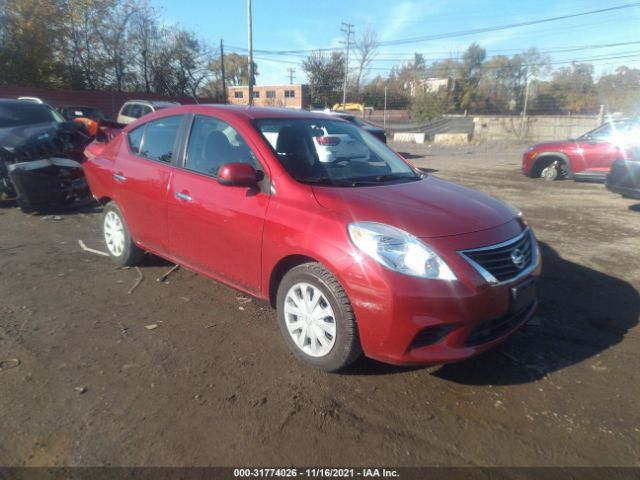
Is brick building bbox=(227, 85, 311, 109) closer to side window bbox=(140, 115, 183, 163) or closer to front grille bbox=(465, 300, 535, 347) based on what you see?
side window bbox=(140, 115, 183, 163)

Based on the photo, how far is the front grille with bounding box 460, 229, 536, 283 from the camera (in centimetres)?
266

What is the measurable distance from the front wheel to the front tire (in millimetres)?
2260

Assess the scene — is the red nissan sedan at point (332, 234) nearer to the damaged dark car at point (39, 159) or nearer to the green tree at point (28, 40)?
the damaged dark car at point (39, 159)

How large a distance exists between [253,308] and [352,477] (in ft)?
6.62

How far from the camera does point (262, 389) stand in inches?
110

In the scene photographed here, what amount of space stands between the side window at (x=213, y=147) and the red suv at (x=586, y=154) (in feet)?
29.6

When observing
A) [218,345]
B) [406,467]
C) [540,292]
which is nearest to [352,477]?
[406,467]

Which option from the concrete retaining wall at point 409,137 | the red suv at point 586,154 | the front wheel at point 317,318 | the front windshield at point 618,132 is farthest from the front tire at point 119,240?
the concrete retaining wall at point 409,137

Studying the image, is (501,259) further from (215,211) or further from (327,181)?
(215,211)

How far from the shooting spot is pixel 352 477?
216 centimetres

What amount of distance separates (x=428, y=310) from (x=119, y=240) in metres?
3.55

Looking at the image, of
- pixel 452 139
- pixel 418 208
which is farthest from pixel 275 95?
pixel 418 208

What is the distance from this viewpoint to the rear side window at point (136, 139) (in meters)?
4.44

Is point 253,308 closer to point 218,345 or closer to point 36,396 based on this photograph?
point 218,345
